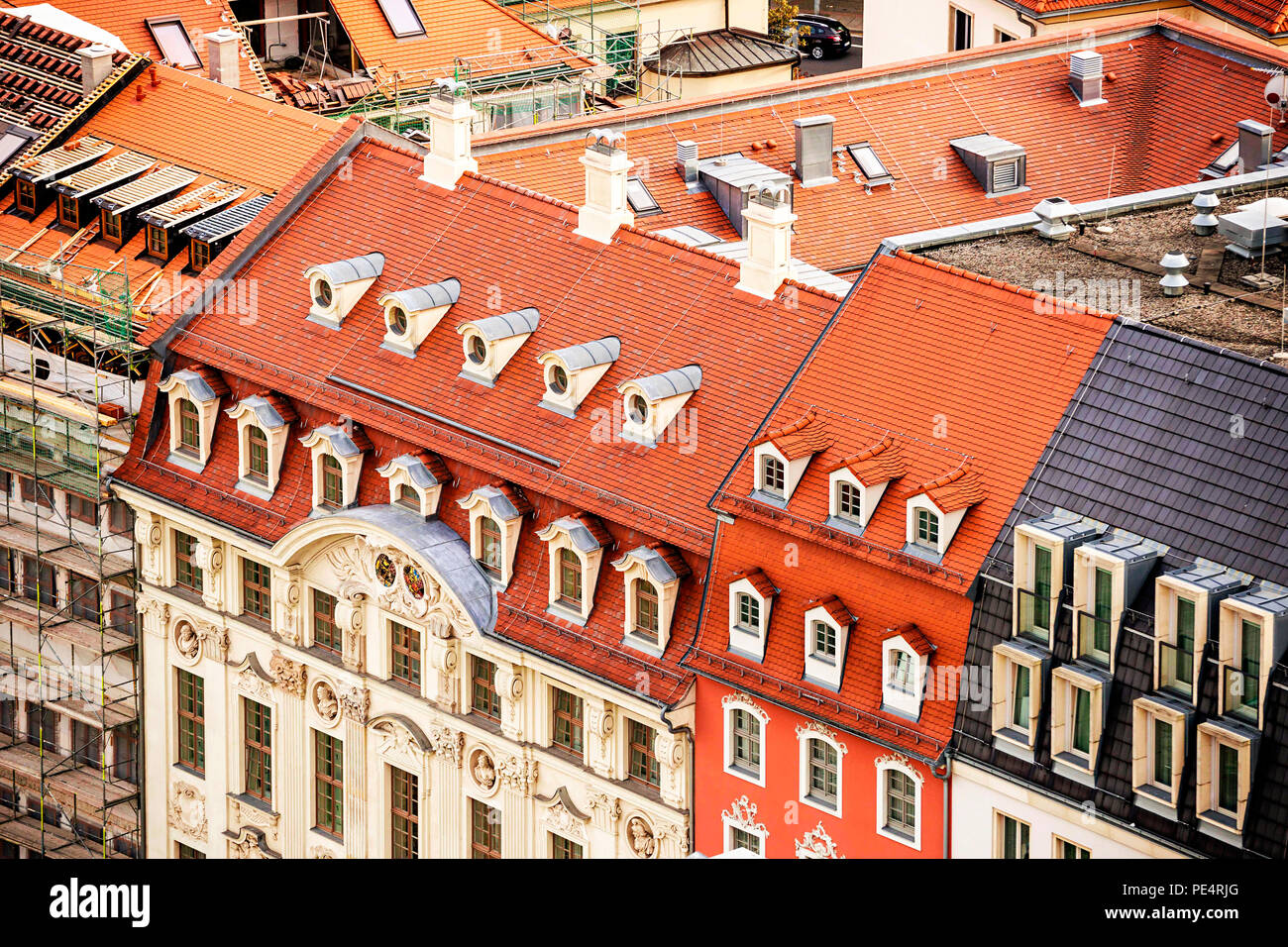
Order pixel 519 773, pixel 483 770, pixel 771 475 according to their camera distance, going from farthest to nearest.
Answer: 1. pixel 483 770
2. pixel 519 773
3. pixel 771 475

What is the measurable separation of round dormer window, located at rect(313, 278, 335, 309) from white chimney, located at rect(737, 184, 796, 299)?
1343 cm

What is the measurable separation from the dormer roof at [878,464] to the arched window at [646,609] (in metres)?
7.54

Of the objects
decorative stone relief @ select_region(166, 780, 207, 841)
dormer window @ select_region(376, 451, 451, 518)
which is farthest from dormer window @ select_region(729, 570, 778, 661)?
decorative stone relief @ select_region(166, 780, 207, 841)

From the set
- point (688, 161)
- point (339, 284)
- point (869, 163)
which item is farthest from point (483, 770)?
point (869, 163)

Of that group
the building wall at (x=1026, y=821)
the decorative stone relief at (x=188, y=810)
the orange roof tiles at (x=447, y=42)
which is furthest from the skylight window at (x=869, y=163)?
the building wall at (x=1026, y=821)

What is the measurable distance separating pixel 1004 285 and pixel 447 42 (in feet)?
181

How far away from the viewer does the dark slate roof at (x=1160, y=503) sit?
72.6 m

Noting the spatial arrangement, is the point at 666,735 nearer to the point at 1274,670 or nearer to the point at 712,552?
the point at 712,552

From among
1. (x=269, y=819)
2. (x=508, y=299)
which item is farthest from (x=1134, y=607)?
(x=269, y=819)

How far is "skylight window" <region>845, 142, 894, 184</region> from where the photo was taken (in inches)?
4225

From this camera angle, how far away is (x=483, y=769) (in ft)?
300

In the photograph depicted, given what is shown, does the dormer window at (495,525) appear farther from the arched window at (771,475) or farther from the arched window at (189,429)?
the arched window at (189,429)

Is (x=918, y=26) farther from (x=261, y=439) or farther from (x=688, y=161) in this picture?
(x=261, y=439)

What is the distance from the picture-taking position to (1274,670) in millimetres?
71000
